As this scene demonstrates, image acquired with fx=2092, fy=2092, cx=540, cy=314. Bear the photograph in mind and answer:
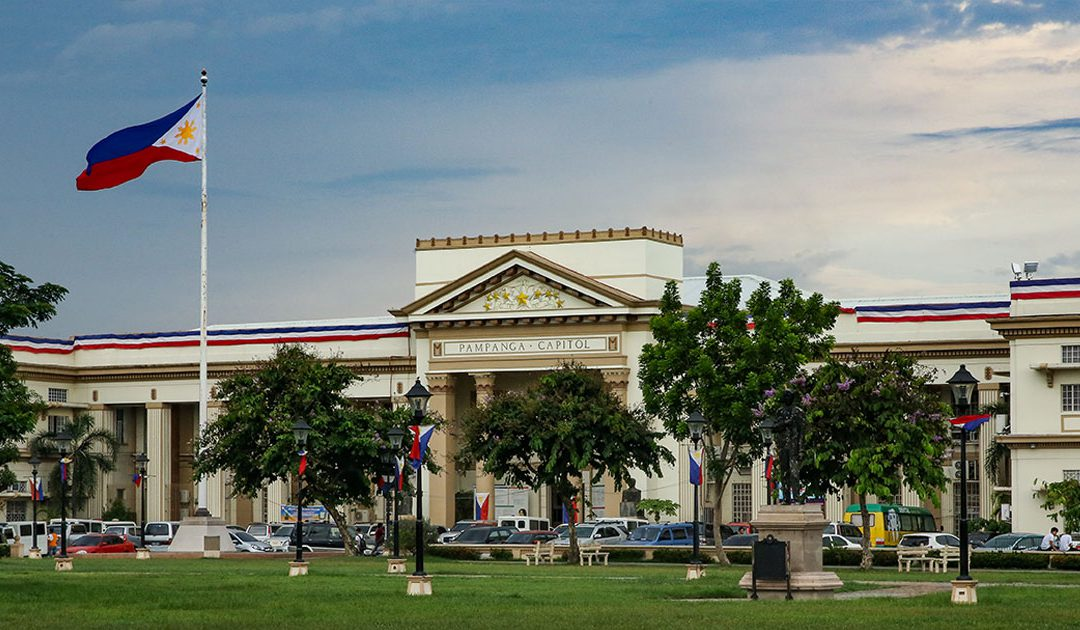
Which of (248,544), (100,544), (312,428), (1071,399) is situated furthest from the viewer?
(1071,399)

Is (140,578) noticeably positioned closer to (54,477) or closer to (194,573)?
(194,573)

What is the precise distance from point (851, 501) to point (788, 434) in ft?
182

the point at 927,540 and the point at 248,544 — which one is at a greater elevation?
the point at 927,540

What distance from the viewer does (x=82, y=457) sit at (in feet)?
355

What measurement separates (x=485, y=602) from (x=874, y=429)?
86.7ft

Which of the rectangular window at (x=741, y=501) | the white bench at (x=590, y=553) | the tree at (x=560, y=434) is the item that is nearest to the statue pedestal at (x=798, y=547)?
the white bench at (x=590, y=553)

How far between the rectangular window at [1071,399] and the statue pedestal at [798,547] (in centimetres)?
4479

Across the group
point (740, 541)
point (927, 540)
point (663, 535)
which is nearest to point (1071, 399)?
point (927, 540)

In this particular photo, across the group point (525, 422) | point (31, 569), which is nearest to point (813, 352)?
point (525, 422)

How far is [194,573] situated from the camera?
5512cm

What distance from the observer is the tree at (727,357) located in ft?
230

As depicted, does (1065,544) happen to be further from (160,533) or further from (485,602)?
(160,533)

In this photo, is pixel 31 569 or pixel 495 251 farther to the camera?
pixel 495 251

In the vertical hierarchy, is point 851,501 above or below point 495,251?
below
